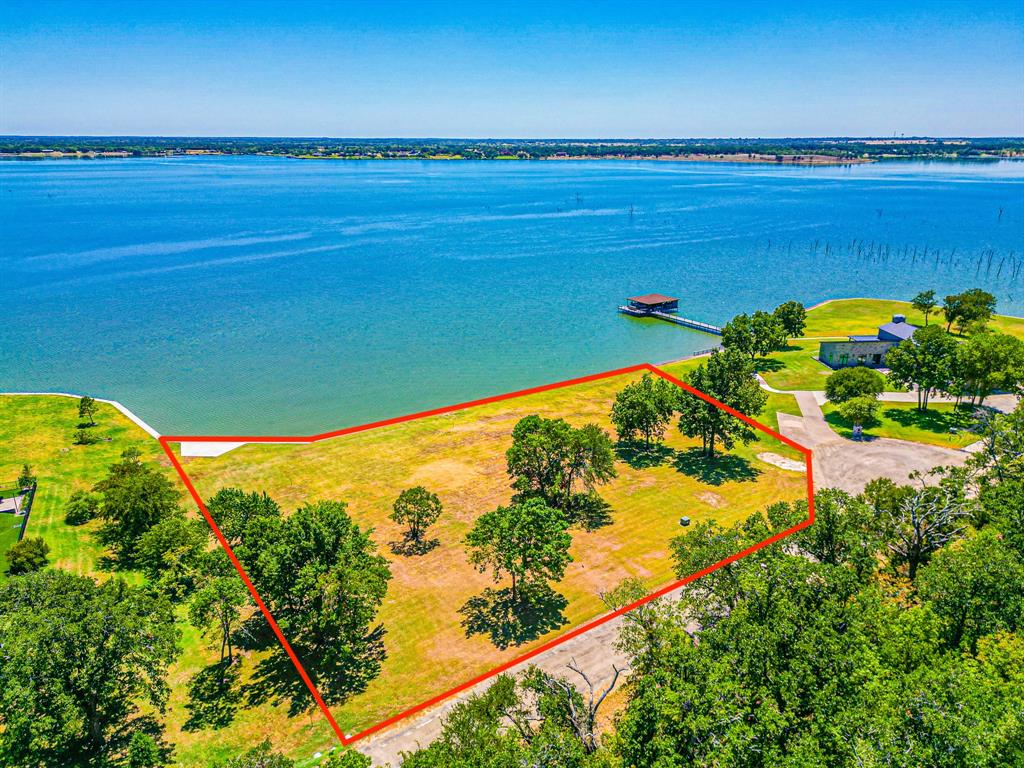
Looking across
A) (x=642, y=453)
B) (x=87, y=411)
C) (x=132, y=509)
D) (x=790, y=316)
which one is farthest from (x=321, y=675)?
(x=790, y=316)

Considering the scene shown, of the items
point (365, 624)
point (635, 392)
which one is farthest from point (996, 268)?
point (365, 624)

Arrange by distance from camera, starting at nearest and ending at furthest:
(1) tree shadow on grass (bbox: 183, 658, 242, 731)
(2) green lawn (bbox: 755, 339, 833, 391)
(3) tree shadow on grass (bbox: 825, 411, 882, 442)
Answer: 1. (1) tree shadow on grass (bbox: 183, 658, 242, 731)
2. (3) tree shadow on grass (bbox: 825, 411, 882, 442)
3. (2) green lawn (bbox: 755, 339, 833, 391)

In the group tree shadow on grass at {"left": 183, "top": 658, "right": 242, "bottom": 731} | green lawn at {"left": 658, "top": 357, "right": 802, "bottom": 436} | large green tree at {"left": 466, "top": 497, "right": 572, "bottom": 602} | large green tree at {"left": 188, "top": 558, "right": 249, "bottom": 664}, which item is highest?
large green tree at {"left": 466, "top": 497, "right": 572, "bottom": 602}

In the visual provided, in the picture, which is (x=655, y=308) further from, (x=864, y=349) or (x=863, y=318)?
(x=864, y=349)

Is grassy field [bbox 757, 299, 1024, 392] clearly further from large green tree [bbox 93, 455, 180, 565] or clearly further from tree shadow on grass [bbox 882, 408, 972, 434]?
large green tree [bbox 93, 455, 180, 565]

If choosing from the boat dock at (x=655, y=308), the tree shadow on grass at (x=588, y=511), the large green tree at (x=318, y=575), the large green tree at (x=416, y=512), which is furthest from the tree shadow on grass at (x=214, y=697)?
the boat dock at (x=655, y=308)

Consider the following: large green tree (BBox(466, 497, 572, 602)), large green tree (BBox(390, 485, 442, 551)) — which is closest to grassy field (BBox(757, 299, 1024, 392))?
large green tree (BBox(466, 497, 572, 602))

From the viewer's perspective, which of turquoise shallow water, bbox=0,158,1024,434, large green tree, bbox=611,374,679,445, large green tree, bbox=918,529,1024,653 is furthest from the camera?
turquoise shallow water, bbox=0,158,1024,434
